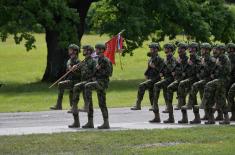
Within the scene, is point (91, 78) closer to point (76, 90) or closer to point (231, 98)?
point (76, 90)

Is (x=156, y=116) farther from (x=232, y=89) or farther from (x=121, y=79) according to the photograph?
(x=121, y=79)

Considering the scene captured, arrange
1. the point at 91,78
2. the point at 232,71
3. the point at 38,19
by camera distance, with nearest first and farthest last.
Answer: the point at 91,78, the point at 232,71, the point at 38,19

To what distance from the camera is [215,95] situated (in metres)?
18.5

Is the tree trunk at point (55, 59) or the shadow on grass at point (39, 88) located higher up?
the tree trunk at point (55, 59)

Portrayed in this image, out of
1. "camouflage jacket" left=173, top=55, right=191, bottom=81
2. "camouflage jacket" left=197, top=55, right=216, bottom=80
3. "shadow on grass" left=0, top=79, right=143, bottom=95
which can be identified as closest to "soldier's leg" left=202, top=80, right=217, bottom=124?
"camouflage jacket" left=197, top=55, right=216, bottom=80

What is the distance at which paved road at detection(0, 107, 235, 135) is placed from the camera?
18.6m

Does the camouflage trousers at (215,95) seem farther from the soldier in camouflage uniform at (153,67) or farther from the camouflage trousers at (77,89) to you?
the camouflage trousers at (77,89)

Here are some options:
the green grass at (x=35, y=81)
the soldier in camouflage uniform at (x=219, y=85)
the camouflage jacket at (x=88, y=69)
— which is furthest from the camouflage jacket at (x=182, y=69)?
the green grass at (x=35, y=81)

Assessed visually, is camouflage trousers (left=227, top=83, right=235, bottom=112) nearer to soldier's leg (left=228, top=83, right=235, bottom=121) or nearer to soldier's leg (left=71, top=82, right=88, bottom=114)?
soldier's leg (left=228, top=83, right=235, bottom=121)

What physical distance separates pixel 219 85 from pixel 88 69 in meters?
3.04

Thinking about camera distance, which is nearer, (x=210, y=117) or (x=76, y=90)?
(x=76, y=90)

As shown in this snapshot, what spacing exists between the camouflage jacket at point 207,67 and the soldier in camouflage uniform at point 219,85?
0.45ft

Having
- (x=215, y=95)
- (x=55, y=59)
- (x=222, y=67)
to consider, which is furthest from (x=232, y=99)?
(x=55, y=59)

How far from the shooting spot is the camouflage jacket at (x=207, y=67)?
1853cm
